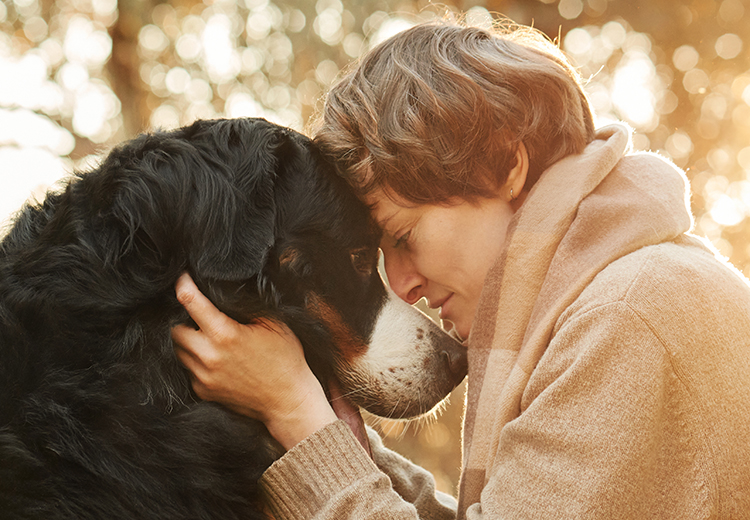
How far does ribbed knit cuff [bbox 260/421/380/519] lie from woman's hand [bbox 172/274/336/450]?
0.18ft

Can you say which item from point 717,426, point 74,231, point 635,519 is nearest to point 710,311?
point 717,426

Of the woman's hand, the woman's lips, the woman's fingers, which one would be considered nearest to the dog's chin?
the woman's lips

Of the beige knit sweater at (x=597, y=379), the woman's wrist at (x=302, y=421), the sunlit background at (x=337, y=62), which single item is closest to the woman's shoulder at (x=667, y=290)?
the beige knit sweater at (x=597, y=379)

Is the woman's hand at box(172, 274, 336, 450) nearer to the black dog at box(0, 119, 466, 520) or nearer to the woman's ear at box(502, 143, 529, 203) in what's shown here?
the black dog at box(0, 119, 466, 520)

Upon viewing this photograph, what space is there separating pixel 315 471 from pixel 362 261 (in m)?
0.56

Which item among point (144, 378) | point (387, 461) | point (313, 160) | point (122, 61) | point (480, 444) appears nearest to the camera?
point (144, 378)

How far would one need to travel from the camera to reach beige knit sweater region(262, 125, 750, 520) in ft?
3.90

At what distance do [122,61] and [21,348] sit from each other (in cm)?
600

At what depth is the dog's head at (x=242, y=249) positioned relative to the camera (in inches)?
52.9

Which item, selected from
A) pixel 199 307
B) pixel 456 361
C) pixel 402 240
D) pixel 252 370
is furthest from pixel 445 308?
pixel 199 307

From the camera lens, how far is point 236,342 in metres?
1.39

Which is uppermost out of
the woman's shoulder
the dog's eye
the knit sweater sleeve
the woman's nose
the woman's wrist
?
the woman's shoulder

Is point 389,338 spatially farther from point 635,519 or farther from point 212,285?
point 635,519

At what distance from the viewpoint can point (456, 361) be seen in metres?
1.80
